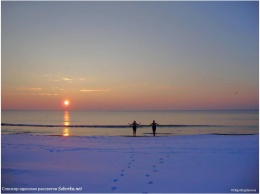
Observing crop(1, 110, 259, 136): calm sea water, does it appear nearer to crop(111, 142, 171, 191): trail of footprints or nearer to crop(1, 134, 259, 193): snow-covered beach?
crop(1, 134, 259, 193): snow-covered beach

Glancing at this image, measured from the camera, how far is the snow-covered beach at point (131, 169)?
7.84 metres

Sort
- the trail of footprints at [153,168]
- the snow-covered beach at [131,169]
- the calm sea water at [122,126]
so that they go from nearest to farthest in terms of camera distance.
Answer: the snow-covered beach at [131,169], the trail of footprints at [153,168], the calm sea water at [122,126]

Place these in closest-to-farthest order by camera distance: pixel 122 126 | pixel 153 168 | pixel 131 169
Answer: pixel 131 169
pixel 153 168
pixel 122 126

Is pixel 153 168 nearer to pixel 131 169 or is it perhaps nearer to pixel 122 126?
pixel 131 169

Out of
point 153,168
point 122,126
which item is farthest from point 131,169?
point 122,126

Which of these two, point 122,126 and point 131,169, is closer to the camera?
point 131,169

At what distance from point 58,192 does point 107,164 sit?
296cm

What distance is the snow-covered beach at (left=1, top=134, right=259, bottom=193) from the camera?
7844mm

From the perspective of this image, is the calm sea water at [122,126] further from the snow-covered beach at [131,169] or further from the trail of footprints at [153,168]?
the trail of footprints at [153,168]

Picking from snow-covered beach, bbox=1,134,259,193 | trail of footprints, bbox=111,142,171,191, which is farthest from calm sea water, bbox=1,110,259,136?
trail of footprints, bbox=111,142,171,191

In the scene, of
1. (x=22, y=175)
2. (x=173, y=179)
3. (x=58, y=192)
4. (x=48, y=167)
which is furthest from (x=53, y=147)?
(x=173, y=179)

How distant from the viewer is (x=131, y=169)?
9.54 m

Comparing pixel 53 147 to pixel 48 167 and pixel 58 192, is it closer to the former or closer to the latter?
pixel 48 167

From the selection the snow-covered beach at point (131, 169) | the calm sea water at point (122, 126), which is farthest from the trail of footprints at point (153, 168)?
the calm sea water at point (122, 126)
